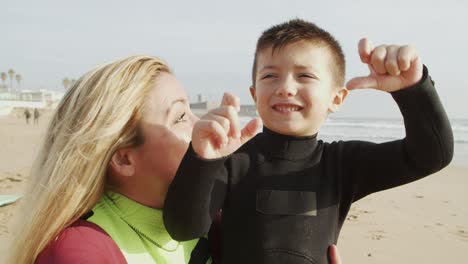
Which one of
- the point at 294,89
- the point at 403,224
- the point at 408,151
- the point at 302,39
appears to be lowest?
the point at 403,224

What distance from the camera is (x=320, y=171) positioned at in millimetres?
2150

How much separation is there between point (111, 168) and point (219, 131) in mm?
630

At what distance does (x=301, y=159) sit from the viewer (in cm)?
217

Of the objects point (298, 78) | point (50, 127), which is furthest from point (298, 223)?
point (50, 127)

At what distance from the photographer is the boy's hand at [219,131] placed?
1.51 meters

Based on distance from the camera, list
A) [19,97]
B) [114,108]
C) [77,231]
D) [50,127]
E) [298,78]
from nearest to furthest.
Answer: [77,231] → [114,108] → [50,127] → [298,78] → [19,97]

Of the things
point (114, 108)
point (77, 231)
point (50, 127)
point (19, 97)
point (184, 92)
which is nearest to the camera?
point (77, 231)

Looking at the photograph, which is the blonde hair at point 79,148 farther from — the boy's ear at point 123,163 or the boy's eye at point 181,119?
the boy's eye at point 181,119

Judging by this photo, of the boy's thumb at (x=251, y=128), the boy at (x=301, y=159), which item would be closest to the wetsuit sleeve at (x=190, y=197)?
the boy at (x=301, y=159)

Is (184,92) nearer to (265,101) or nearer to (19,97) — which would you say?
(265,101)

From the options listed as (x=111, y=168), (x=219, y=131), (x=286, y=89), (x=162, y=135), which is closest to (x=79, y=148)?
(x=111, y=168)

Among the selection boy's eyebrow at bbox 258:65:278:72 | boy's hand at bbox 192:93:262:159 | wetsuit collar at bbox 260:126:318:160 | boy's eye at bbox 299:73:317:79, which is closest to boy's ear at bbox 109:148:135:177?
boy's hand at bbox 192:93:262:159

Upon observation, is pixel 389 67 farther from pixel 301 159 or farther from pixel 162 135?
pixel 162 135

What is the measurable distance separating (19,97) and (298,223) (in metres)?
101
